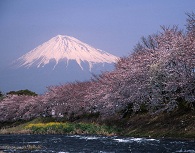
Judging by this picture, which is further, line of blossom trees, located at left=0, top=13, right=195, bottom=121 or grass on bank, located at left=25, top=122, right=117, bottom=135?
grass on bank, located at left=25, top=122, right=117, bottom=135

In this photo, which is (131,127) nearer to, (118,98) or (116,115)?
(118,98)

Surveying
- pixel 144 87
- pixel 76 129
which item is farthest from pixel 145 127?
pixel 76 129

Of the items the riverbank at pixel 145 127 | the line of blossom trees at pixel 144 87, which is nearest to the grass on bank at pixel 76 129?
the riverbank at pixel 145 127

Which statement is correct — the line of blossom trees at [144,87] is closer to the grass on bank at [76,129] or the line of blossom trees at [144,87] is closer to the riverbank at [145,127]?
the riverbank at [145,127]

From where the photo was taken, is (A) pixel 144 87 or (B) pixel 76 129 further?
(B) pixel 76 129

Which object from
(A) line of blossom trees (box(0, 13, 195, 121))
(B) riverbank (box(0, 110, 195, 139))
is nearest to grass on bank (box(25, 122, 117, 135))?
(B) riverbank (box(0, 110, 195, 139))

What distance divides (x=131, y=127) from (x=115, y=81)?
32.3 feet

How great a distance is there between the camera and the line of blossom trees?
34.7 m

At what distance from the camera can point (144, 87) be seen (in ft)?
135

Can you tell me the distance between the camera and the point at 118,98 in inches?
1896

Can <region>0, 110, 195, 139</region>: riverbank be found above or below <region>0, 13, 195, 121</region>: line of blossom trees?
below

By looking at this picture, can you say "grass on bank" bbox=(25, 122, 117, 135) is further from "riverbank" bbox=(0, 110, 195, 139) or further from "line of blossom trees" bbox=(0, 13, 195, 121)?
"line of blossom trees" bbox=(0, 13, 195, 121)

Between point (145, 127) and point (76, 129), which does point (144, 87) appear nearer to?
point (145, 127)

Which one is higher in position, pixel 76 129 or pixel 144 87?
pixel 144 87
